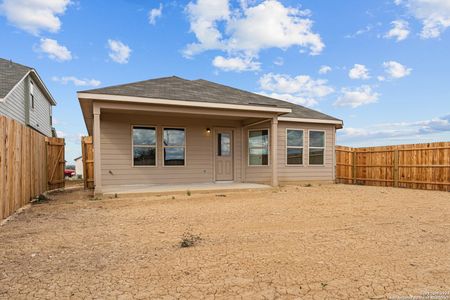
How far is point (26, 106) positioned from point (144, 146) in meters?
7.99

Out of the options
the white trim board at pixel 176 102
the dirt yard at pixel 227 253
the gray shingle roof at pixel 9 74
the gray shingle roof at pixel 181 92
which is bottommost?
the dirt yard at pixel 227 253

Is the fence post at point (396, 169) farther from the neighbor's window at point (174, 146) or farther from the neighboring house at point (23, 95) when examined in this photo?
the neighboring house at point (23, 95)

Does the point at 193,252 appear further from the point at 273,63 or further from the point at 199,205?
the point at 273,63

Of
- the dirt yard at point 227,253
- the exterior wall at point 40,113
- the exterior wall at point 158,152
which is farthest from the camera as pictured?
the exterior wall at point 40,113

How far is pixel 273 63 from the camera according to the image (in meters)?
15.7

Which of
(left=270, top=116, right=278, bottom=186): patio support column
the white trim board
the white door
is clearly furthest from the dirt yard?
the white door

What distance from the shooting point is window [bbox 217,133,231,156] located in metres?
11.5

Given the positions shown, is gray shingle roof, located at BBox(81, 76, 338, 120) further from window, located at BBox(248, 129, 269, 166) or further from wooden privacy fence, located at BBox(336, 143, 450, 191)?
wooden privacy fence, located at BBox(336, 143, 450, 191)

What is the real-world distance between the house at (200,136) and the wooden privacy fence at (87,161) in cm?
148

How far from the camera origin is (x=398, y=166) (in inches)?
480

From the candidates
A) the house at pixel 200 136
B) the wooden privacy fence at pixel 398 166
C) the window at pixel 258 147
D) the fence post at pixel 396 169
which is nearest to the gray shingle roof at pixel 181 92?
the house at pixel 200 136

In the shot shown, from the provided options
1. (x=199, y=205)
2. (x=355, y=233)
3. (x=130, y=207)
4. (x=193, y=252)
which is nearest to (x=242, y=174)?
(x=199, y=205)

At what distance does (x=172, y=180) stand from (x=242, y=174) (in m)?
2.96

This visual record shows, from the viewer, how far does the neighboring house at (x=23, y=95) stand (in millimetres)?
11604
